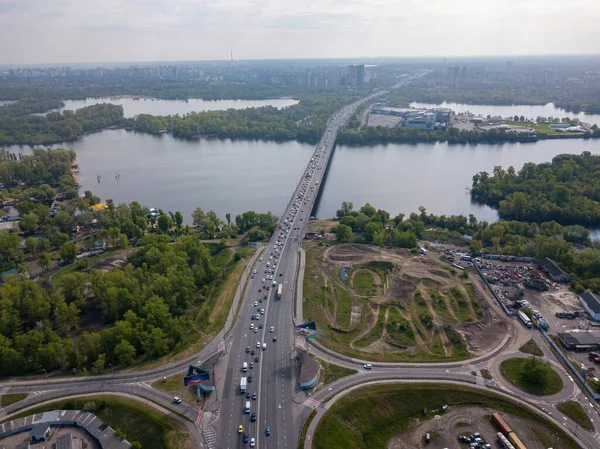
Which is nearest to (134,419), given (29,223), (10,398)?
(10,398)

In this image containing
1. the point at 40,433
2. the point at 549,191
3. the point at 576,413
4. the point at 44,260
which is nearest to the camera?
the point at 40,433

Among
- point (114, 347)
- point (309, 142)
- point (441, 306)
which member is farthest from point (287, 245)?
point (309, 142)

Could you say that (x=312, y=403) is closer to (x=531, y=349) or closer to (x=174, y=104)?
(x=531, y=349)

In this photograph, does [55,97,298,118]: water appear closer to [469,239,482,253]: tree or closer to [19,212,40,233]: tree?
[19,212,40,233]: tree

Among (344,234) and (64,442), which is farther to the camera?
(344,234)

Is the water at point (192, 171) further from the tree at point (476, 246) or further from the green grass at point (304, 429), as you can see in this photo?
the green grass at point (304, 429)

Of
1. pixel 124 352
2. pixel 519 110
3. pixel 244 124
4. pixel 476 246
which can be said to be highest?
pixel 519 110

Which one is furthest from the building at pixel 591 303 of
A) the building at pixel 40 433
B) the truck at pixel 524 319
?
the building at pixel 40 433

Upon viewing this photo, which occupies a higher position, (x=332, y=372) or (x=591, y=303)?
(x=591, y=303)
